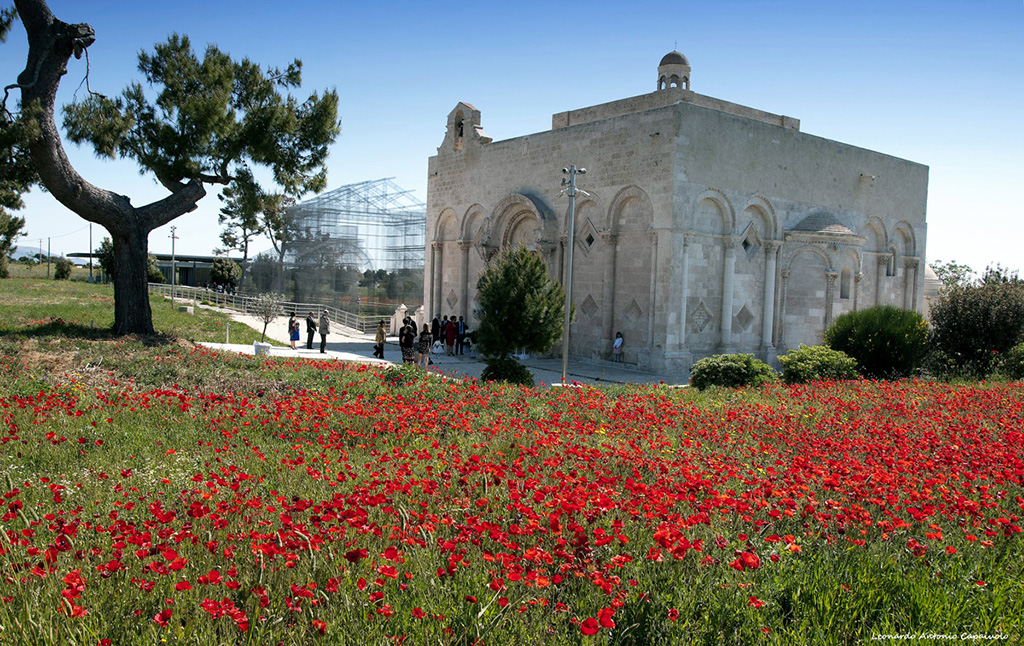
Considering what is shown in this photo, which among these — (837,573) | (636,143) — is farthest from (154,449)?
(636,143)

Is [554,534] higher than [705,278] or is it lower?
lower

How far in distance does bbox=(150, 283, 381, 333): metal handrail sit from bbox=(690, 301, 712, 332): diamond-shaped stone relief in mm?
13365

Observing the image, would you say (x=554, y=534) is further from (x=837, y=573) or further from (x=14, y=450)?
(x=14, y=450)

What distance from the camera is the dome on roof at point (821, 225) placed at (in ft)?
73.7

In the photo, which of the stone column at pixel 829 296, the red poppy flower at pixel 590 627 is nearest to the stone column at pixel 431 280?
the stone column at pixel 829 296

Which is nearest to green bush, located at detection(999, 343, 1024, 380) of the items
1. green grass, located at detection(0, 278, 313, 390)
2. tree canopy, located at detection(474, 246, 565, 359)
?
tree canopy, located at detection(474, 246, 565, 359)

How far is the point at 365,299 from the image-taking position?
1380 inches

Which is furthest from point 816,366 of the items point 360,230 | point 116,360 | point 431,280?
point 360,230

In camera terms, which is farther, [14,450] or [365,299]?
[365,299]

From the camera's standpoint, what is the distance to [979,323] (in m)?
18.1

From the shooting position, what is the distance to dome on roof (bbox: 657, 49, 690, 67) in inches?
1009

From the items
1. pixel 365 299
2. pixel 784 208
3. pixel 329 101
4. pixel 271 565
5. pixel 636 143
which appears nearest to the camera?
pixel 271 565

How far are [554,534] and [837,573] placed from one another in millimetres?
1643

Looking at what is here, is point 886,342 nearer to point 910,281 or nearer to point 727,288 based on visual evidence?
point 727,288
